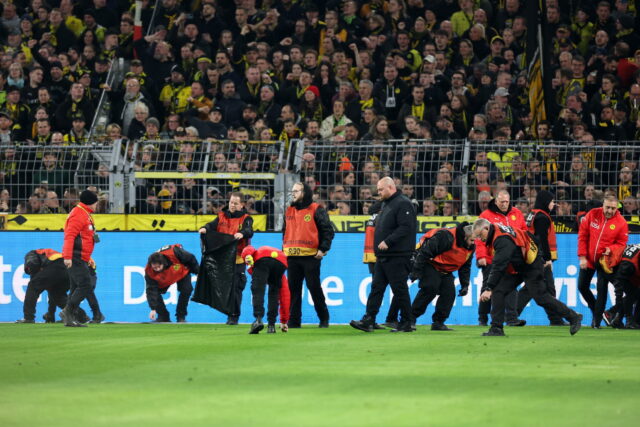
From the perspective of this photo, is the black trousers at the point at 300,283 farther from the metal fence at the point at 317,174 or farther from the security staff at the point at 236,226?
the metal fence at the point at 317,174

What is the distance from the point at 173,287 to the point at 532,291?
745 cm

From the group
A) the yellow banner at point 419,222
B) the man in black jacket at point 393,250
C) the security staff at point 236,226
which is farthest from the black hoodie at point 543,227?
the security staff at point 236,226

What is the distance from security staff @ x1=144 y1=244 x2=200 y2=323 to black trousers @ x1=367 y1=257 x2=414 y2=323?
13.6ft

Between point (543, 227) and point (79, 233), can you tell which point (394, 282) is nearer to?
point (543, 227)

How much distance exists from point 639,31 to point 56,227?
12.2 m

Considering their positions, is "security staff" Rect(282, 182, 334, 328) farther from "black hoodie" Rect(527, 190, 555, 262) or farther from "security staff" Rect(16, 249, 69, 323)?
"security staff" Rect(16, 249, 69, 323)

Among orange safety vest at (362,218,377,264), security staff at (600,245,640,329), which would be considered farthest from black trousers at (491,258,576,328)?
orange safety vest at (362,218,377,264)

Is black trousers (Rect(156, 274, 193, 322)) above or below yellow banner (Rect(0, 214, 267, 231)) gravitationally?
below

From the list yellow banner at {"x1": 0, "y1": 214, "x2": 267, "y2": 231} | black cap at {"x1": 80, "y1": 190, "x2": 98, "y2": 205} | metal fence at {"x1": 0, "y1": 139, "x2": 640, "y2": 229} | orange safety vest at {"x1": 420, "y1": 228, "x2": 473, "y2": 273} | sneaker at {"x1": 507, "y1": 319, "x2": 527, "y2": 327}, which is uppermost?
metal fence at {"x1": 0, "y1": 139, "x2": 640, "y2": 229}

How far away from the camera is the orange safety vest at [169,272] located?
59.1ft

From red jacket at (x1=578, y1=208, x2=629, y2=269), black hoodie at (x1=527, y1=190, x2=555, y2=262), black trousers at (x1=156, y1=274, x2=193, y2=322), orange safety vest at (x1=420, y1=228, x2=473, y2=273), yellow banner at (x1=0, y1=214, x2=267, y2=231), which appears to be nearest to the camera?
orange safety vest at (x1=420, y1=228, x2=473, y2=273)

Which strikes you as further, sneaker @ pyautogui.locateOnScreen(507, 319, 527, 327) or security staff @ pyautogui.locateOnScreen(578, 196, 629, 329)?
sneaker @ pyautogui.locateOnScreen(507, 319, 527, 327)

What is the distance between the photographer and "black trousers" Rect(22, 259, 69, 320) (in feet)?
59.4

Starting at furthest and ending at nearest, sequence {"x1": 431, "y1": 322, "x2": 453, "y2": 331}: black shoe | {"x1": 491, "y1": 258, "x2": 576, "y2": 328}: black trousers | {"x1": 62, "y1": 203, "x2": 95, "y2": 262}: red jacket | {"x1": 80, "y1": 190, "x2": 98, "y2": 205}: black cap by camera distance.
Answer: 1. {"x1": 80, "y1": 190, "x2": 98, "y2": 205}: black cap
2. {"x1": 62, "y1": 203, "x2": 95, "y2": 262}: red jacket
3. {"x1": 431, "y1": 322, "x2": 453, "y2": 331}: black shoe
4. {"x1": 491, "y1": 258, "x2": 576, "y2": 328}: black trousers
